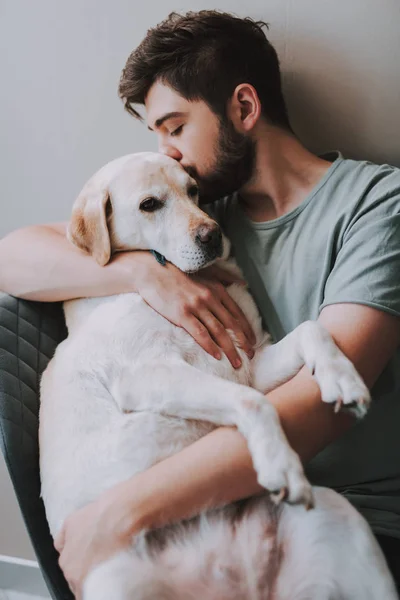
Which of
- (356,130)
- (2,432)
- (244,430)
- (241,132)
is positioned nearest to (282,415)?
(244,430)

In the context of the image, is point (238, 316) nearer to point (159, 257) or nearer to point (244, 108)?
point (159, 257)

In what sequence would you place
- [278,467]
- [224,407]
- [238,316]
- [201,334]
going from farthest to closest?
[238,316] < [201,334] < [224,407] < [278,467]

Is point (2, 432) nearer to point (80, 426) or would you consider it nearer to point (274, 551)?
point (80, 426)

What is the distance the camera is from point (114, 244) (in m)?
1.12

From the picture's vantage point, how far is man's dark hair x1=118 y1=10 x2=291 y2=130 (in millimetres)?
1108

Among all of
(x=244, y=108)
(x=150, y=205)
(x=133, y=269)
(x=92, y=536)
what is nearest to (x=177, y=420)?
(x=92, y=536)

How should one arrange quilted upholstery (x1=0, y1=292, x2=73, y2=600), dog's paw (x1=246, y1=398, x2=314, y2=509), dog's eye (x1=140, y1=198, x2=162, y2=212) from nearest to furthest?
dog's paw (x1=246, y1=398, x2=314, y2=509) < quilted upholstery (x1=0, y1=292, x2=73, y2=600) < dog's eye (x1=140, y1=198, x2=162, y2=212)

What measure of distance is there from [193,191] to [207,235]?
14 cm

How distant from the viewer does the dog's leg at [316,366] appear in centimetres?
79

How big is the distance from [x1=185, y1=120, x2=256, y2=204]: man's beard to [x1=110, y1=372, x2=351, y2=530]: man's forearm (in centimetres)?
51

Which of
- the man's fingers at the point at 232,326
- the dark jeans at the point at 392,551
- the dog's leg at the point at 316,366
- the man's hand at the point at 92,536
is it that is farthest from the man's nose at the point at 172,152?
the dark jeans at the point at 392,551

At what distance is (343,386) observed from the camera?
2.61ft

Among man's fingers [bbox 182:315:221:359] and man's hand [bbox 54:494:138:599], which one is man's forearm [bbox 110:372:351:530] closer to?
man's hand [bbox 54:494:138:599]

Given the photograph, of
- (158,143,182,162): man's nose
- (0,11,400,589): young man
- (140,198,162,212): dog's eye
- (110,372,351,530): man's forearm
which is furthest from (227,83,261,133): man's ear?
(110,372,351,530): man's forearm
